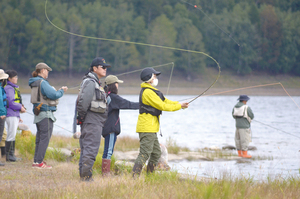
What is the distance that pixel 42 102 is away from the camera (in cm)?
626

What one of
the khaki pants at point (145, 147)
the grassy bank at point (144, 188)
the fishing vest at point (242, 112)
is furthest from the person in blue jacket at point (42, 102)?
the fishing vest at point (242, 112)

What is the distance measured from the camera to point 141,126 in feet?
16.6

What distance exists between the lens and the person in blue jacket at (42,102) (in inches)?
244

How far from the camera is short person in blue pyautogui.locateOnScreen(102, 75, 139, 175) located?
5.52 meters

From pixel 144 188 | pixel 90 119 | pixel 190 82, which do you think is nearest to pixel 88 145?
pixel 90 119

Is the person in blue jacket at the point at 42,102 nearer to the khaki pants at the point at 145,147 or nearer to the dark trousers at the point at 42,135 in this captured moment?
the dark trousers at the point at 42,135

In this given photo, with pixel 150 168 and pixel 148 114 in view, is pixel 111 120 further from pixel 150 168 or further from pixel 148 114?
pixel 150 168

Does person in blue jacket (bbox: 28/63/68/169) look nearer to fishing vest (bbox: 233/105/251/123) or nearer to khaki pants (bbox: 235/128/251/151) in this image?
fishing vest (bbox: 233/105/251/123)

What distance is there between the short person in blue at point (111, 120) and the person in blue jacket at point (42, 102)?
1005mm

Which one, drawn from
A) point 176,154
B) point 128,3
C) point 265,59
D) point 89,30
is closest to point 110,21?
point 89,30

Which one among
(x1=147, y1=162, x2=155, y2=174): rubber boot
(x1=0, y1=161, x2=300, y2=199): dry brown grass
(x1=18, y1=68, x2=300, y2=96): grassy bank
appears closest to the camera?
(x1=0, y1=161, x2=300, y2=199): dry brown grass

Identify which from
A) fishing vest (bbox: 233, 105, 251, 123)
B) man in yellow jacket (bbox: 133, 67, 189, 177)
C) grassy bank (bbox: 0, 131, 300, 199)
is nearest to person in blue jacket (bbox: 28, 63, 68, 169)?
grassy bank (bbox: 0, 131, 300, 199)

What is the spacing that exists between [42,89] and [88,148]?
1.88 m

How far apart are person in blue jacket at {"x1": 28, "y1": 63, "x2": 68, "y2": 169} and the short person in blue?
1.01 metres
